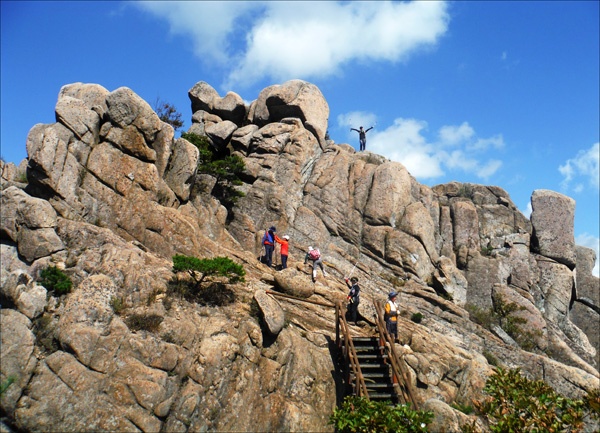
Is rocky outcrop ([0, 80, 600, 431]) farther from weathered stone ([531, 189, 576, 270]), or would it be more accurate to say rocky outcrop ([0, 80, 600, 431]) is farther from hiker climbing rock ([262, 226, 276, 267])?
hiker climbing rock ([262, 226, 276, 267])

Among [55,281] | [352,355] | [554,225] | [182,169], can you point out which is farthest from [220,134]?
[554,225]

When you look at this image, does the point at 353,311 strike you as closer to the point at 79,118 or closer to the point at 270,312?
the point at 270,312

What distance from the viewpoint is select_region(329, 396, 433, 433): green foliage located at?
44.4 ft

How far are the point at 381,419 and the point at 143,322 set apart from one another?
9.18m

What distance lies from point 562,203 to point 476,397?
2184 centimetres

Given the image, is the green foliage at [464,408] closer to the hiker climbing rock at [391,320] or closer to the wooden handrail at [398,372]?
the wooden handrail at [398,372]

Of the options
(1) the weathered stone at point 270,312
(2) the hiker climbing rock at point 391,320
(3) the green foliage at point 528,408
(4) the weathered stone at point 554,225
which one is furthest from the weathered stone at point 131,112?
(4) the weathered stone at point 554,225

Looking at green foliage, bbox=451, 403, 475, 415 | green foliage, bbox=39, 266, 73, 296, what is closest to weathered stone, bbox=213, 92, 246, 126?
green foliage, bbox=39, 266, 73, 296

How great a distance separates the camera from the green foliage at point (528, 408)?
10461 millimetres

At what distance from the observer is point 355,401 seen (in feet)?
54.0

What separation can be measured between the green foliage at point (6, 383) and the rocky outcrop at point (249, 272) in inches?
2.9

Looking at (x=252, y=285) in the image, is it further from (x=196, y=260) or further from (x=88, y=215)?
(x=88, y=215)

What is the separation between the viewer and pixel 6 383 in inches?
596

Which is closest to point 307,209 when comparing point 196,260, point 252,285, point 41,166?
point 252,285
